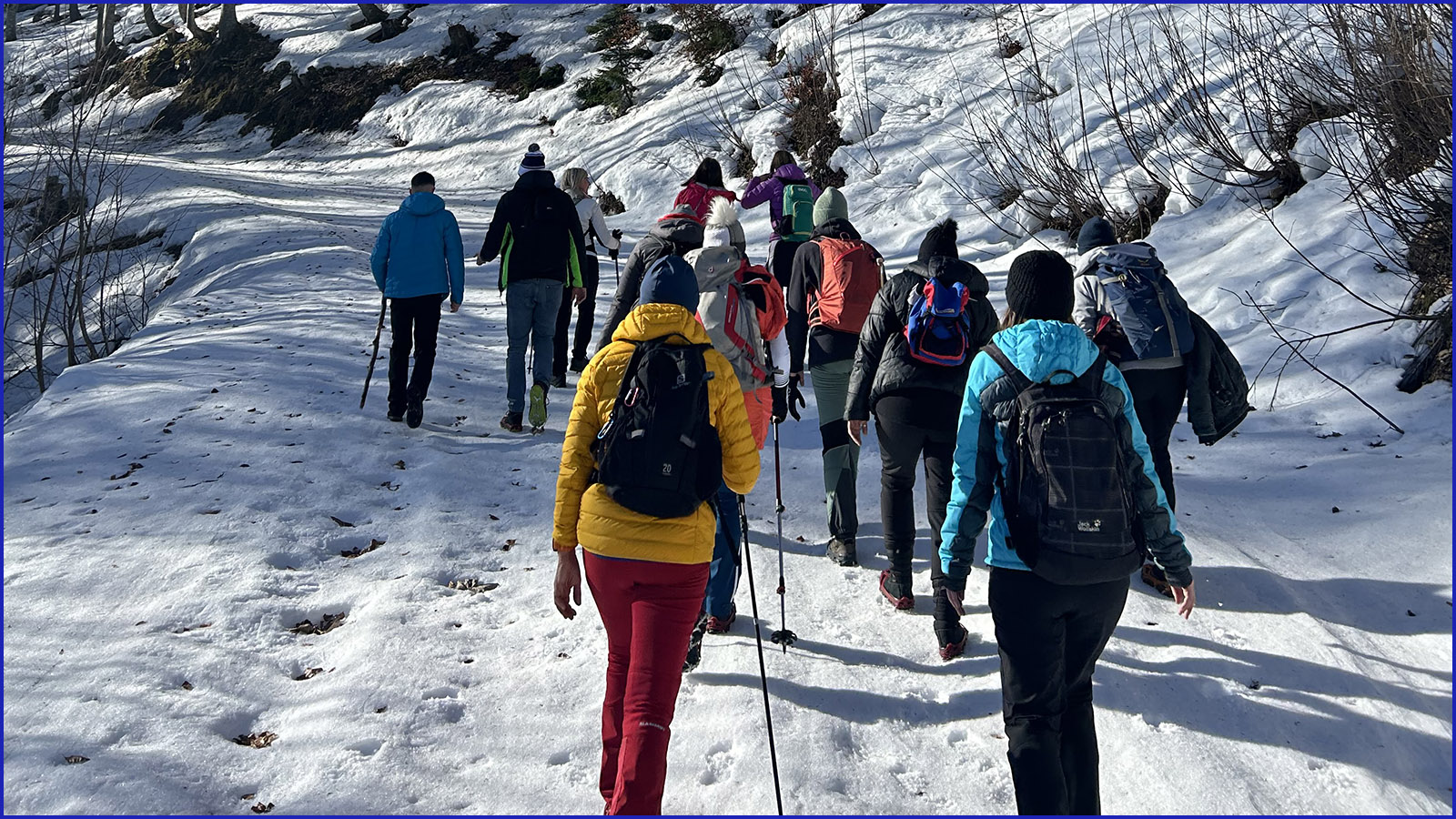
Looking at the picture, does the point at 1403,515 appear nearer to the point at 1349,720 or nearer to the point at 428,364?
the point at 1349,720

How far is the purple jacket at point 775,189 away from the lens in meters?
8.42

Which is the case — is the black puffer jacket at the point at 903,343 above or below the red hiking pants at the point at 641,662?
above

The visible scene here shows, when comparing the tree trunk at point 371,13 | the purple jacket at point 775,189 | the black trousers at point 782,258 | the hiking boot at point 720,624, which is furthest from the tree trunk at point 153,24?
the hiking boot at point 720,624

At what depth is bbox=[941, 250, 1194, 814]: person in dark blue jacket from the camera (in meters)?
2.94

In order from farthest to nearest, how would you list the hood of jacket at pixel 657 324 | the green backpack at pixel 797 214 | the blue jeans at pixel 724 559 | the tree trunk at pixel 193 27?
1. the tree trunk at pixel 193 27
2. the green backpack at pixel 797 214
3. the blue jeans at pixel 724 559
4. the hood of jacket at pixel 657 324

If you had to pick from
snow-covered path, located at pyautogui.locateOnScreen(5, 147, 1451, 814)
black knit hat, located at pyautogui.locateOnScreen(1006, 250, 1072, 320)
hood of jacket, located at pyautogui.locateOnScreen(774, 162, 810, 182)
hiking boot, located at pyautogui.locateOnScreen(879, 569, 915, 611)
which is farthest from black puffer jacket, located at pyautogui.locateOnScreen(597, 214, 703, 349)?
hood of jacket, located at pyautogui.locateOnScreen(774, 162, 810, 182)

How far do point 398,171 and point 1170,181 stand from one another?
57.0 feet

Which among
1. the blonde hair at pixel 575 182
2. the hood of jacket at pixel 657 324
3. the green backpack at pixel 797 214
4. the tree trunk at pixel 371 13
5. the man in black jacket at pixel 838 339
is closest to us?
the hood of jacket at pixel 657 324

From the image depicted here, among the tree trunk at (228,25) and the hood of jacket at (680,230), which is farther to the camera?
the tree trunk at (228,25)

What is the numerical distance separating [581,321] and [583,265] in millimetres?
872

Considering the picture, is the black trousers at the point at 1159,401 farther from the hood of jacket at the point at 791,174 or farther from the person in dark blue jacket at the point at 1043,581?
the hood of jacket at the point at 791,174

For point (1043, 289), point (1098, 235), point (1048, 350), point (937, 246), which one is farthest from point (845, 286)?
point (1048, 350)

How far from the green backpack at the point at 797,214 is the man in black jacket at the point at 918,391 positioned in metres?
3.30

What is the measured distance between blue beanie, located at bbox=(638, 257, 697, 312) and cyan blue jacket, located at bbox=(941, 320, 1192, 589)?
104cm
